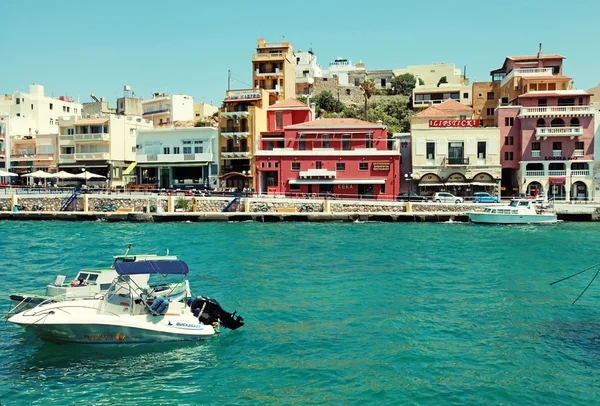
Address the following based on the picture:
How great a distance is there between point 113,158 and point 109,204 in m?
14.8

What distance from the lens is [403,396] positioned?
1427cm

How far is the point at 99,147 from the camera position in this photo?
68875 millimetres

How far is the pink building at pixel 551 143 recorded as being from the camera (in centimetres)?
5844

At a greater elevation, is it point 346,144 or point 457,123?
point 457,123

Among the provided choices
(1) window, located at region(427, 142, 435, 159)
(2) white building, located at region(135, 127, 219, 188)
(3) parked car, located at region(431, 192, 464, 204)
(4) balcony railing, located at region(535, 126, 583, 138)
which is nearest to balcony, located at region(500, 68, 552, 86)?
(4) balcony railing, located at region(535, 126, 583, 138)

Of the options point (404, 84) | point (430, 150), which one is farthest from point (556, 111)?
point (404, 84)

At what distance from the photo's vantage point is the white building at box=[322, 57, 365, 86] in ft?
367

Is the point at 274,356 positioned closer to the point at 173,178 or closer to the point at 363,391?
the point at 363,391

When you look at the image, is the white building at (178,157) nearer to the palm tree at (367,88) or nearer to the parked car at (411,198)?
the parked car at (411,198)

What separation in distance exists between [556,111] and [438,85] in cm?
3659

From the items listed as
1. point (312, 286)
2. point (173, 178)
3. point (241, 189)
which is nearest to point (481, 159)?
point (241, 189)

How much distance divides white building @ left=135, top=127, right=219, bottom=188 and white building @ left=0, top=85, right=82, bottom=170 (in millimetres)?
17892

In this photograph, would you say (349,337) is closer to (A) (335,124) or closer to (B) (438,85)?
(A) (335,124)

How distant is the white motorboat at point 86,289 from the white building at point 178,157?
43604mm
